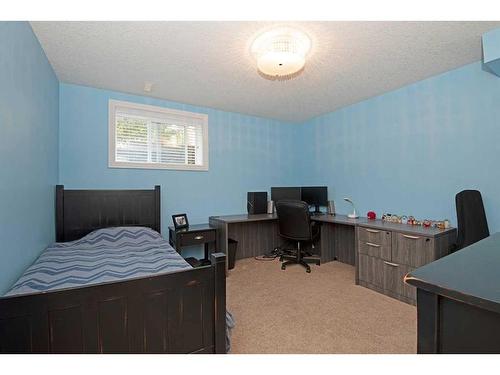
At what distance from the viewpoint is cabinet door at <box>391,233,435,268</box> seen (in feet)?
7.48

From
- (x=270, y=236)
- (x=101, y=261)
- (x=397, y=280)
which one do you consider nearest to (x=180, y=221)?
(x=101, y=261)

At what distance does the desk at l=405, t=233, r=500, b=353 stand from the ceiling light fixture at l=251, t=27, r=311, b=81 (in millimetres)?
1745

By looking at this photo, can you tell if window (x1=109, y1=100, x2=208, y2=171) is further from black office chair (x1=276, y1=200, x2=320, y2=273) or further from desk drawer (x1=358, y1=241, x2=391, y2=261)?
desk drawer (x1=358, y1=241, x2=391, y2=261)

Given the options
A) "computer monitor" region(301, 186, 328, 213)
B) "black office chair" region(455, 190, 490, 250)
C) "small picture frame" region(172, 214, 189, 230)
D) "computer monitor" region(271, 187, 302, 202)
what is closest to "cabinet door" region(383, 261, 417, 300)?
"black office chair" region(455, 190, 490, 250)

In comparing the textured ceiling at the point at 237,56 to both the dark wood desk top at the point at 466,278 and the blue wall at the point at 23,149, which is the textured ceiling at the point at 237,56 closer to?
the blue wall at the point at 23,149

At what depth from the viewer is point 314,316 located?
6.98 ft

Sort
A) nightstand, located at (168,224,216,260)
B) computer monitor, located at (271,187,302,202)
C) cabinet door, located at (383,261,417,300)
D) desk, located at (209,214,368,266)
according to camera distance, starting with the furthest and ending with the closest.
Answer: computer monitor, located at (271,187,302,202) → desk, located at (209,214,368,266) → nightstand, located at (168,224,216,260) → cabinet door, located at (383,261,417,300)

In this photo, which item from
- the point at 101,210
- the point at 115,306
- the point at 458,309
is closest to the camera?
the point at 458,309

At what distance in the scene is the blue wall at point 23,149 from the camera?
1.41 meters

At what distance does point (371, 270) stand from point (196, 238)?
2.07 m

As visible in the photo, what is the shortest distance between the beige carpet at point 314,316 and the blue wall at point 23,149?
5.30ft

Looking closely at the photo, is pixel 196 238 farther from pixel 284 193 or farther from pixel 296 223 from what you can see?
pixel 284 193
